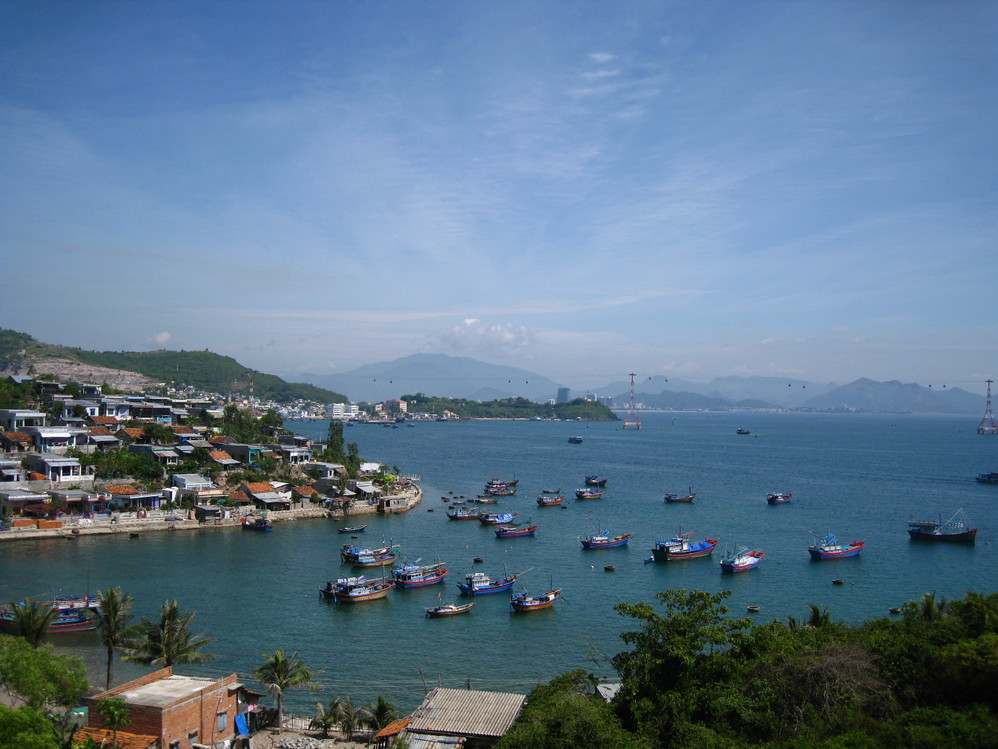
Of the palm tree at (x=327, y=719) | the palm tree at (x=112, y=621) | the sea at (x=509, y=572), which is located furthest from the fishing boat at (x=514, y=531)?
the palm tree at (x=112, y=621)

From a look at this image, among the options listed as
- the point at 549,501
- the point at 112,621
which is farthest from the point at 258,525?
the point at 112,621

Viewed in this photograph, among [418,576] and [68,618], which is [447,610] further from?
A: [68,618]

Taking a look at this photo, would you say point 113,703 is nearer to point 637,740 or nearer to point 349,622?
point 637,740

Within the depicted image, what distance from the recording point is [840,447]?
75250mm

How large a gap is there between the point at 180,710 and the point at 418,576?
12634 mm

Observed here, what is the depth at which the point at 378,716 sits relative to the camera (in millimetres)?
11820

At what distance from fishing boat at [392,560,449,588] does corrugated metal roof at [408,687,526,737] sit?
1057 cm

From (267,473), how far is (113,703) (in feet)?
89.0

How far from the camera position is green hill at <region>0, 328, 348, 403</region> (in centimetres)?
9006

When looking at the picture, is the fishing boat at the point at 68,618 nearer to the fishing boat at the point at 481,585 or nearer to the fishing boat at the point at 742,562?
the fishing boat at the point at 481,585

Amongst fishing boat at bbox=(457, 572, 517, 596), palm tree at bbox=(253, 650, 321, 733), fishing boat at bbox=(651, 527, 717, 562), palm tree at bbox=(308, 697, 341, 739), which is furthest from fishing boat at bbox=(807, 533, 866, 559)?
palm tree at bbox=(253, 650, 321, 733)

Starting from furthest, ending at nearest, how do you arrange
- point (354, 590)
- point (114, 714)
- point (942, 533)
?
1. point (942, 533)
2. point (354, 590)
3. point (114, 714)

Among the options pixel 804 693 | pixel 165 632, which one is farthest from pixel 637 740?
pixel 165 632

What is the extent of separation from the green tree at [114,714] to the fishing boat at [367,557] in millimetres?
15249
